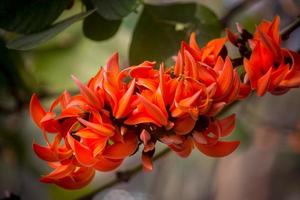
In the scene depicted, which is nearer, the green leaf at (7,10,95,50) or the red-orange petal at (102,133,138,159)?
the red-orange petal at (102,133,138,159)

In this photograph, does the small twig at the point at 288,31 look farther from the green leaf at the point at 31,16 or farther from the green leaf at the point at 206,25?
the green leaf at the point at 31,16

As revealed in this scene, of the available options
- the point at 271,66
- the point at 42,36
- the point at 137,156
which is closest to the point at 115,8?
the point at 42,36

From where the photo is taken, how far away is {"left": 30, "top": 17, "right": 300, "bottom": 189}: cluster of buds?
0.45 metres

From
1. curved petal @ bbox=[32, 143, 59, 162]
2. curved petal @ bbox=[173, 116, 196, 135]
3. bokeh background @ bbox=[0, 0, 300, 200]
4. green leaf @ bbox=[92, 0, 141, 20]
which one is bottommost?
bokeh background @ bbox=[0, 0, 300, 200]

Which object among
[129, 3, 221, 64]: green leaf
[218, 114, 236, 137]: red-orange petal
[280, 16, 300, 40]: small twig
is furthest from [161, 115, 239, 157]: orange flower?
[129, 3, 221, 64]: green leaf

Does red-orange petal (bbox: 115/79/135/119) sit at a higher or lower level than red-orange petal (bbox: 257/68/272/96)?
lower

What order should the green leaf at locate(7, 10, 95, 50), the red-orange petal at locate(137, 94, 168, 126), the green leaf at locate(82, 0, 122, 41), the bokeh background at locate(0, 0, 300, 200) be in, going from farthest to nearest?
the bokeh background at locate(0, 0, 300, 200)
the green leaf at locate(82, 0, 122, 41)
the green leaf at locate(7, 10, 95, 50)
the red-orange petal at locate(137, 94, 168, 126)

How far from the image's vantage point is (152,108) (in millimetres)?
439

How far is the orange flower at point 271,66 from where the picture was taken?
0.49 m

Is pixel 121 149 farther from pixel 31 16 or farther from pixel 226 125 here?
pixel 31 16

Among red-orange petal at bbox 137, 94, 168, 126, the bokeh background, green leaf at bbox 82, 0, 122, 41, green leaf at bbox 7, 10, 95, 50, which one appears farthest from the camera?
the bokeh background

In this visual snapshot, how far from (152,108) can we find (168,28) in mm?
353

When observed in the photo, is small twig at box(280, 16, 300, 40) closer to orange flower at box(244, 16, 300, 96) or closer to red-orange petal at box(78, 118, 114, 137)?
orange flower at box(244, 16, 300, 96)

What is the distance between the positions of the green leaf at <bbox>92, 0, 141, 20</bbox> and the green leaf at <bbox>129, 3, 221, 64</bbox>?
101 mm
